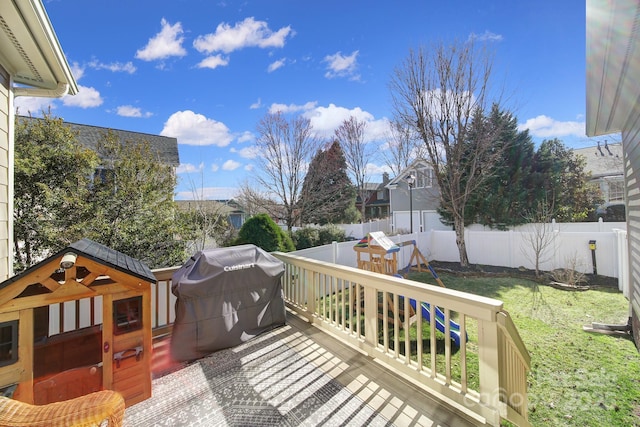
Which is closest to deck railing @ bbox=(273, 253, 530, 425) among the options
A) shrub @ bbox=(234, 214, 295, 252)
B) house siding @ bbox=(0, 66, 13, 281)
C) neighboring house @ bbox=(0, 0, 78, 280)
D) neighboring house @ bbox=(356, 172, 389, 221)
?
shrub @ bbox=(234, 214, 295, 252)

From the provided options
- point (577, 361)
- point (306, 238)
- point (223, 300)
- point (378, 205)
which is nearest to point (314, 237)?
point (306, 238)

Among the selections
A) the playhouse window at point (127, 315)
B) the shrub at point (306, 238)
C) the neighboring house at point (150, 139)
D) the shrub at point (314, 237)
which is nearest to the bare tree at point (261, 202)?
the neighboring house at point (150, 139)

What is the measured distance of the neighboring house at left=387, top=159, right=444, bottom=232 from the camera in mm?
14899

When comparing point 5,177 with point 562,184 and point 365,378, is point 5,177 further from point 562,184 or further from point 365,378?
point 562,184

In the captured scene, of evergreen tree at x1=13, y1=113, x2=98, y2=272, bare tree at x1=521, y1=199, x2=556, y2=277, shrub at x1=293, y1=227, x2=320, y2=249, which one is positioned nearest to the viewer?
evergreen tree at x1=13, y1=113, x2=98, y2=272

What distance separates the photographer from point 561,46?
5.43 m

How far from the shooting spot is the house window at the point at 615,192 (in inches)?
545

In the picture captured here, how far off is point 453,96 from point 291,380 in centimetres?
954

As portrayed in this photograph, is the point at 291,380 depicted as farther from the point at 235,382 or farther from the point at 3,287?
the point at 3,287

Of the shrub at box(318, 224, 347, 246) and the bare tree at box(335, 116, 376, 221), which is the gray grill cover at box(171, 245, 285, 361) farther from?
the bare tree at box(335, 116, 376, 221)

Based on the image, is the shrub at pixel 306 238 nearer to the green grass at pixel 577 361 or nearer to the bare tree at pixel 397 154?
the green grass at pixel 577 361

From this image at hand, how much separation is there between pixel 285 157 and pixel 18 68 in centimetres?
1095

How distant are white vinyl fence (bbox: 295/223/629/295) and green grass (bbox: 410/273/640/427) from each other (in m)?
1.50

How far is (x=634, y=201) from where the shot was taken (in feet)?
12.1
